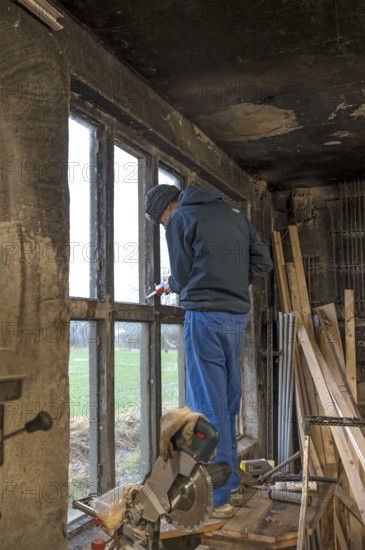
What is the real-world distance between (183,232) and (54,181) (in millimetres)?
757

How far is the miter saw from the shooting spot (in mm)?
1238

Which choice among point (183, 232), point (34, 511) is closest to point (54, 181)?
point (183, 232)

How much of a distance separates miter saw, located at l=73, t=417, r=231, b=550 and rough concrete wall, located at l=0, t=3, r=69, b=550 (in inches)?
20.0

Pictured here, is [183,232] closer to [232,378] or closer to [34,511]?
[232,378]

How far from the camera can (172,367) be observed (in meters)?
3.35

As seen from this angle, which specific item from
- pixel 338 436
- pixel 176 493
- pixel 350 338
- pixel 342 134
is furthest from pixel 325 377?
pixel 176 493

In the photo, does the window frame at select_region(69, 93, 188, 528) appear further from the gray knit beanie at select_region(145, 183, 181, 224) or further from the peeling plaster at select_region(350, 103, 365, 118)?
the peeling plaster at select_region(350, 103, 365, 118)

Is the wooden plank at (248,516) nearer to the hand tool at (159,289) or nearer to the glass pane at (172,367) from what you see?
the glass pane at (172,367)

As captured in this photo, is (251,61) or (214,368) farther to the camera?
(251,61)

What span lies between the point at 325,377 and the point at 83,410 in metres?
2.18

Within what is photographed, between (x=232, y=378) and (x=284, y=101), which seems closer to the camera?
(x=232, y=378)

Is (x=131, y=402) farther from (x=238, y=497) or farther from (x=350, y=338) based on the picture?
(x=350, y=338)

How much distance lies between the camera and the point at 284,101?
3.09 metres

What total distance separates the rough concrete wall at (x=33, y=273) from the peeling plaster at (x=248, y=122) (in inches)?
56.2
